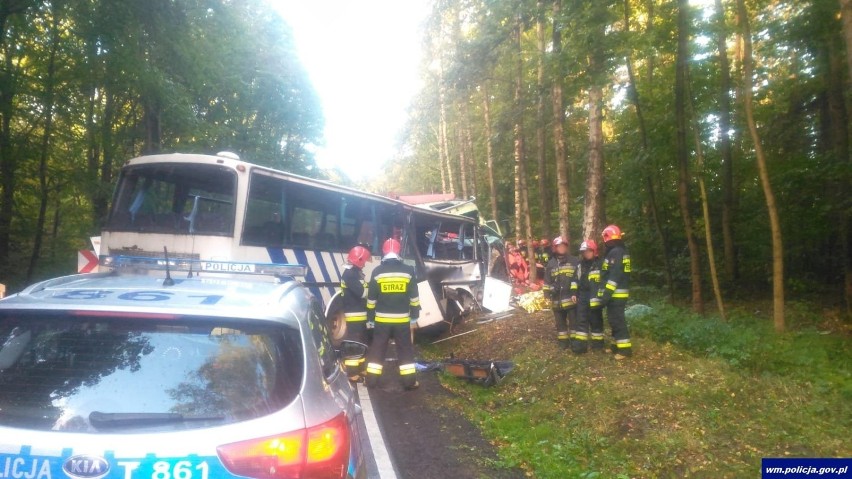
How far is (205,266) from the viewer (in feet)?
23.1

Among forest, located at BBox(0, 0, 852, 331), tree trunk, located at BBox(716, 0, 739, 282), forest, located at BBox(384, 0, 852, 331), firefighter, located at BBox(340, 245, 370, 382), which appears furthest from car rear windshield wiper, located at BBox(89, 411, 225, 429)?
tree trunk, located at BBox(716, 0, 739, 282)

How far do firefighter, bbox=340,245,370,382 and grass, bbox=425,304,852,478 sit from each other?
1.38 meters

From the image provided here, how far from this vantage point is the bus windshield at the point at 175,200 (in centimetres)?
785

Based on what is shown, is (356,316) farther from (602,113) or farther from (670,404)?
(602,113)

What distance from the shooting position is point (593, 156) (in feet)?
42.3

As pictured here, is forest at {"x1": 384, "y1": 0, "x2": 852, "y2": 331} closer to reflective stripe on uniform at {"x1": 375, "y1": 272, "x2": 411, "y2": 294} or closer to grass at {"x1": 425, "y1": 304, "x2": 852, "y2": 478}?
grass at {"x1": 425, "y1": 304, "x2": 852, "y2": 478}

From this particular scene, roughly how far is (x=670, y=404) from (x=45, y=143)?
14.6m

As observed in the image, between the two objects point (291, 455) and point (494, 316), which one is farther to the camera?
point (494, 316)

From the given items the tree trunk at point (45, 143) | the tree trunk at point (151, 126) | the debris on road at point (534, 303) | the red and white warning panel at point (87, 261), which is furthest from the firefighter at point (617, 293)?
the tree trunk at point (45, 143)

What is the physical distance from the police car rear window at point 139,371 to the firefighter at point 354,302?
511cm

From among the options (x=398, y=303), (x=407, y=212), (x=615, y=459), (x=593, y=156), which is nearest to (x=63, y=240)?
(x=407, y=212)

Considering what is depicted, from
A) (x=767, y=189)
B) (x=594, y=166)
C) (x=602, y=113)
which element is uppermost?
(x=602, y=113)

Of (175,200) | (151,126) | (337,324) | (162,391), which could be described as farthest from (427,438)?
(151,126)

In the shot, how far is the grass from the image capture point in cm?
512
